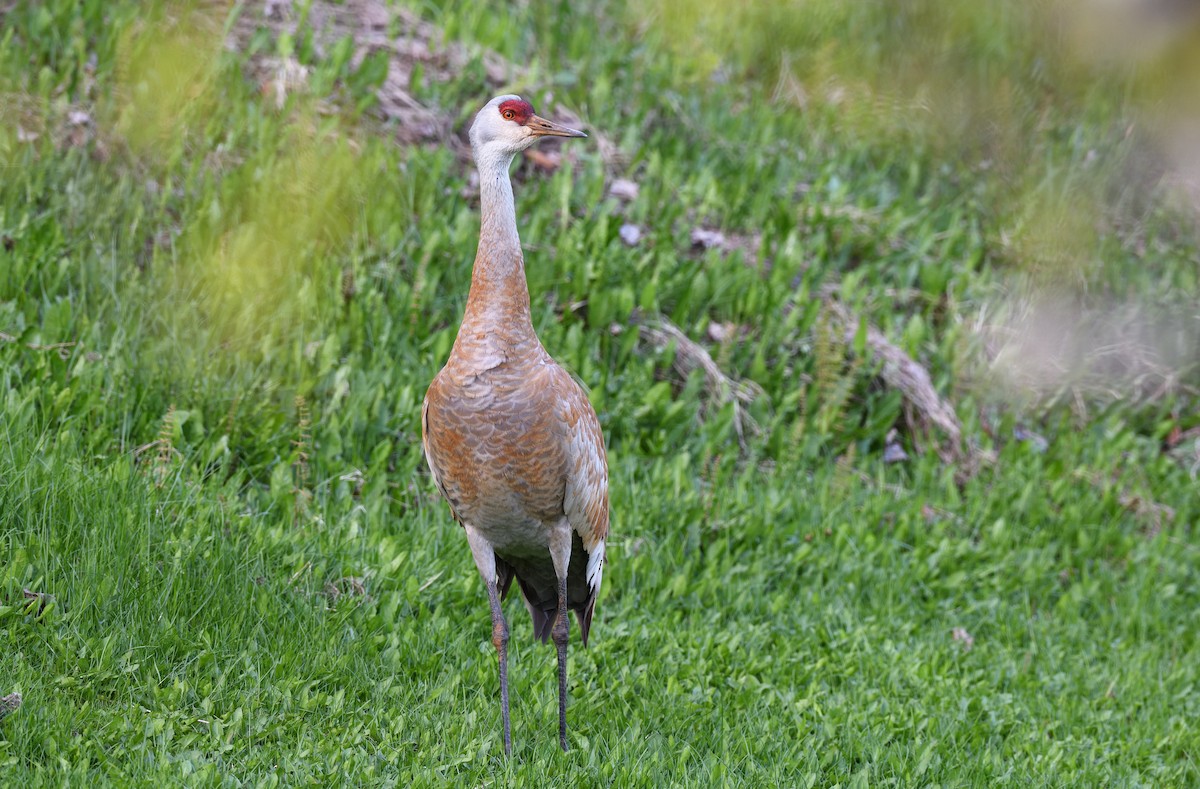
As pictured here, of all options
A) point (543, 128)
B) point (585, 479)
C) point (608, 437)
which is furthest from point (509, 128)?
point (608, 437)

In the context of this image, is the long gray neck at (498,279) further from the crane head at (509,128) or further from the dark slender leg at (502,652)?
the dark slender leg at (502,652)

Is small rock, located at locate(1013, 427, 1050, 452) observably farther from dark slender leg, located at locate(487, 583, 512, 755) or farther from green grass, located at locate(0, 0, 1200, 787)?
dark slender leg, located at locate(487, 583, 512, 755)

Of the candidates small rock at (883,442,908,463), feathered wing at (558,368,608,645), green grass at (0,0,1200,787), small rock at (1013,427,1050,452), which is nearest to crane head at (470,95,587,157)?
feathered wing at (558,368,608,645)

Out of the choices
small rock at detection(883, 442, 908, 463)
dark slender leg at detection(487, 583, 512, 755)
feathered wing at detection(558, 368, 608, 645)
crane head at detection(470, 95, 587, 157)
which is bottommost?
small rock at detection(883, 442, 908, 463)

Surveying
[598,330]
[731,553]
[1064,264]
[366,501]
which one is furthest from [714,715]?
[598,330]

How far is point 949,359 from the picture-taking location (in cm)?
862

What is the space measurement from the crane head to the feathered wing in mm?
929

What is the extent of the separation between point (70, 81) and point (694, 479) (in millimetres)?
4693

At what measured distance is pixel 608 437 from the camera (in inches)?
284

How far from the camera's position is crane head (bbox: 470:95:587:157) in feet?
15.5

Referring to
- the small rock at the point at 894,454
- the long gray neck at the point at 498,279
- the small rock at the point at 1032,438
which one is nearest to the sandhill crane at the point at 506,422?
the long gray neck at the point at 498,279

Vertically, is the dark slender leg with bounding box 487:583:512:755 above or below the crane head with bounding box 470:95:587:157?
below

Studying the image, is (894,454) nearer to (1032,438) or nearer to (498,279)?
(1032,438)

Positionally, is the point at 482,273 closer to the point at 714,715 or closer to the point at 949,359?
the point at 714,715
